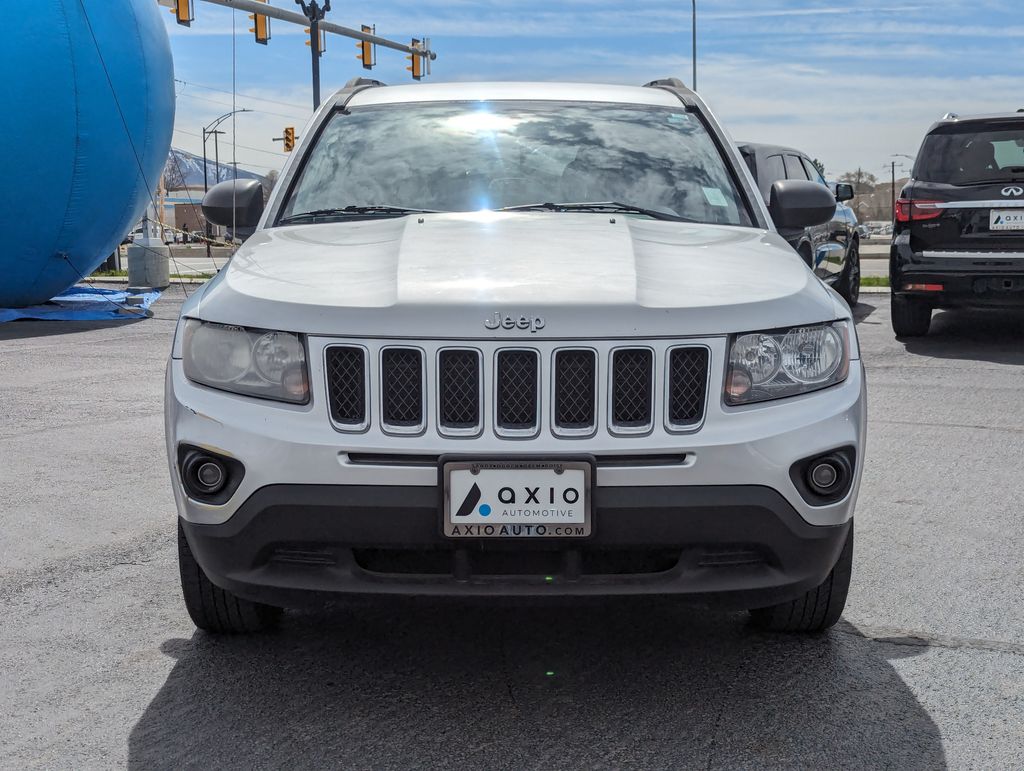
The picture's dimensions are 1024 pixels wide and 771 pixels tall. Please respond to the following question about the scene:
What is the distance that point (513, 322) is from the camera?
295 cm

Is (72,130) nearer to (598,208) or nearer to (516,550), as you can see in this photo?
(598,208)

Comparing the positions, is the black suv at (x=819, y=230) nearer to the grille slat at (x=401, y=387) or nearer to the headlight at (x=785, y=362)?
the headlight at (x=785, y=362)

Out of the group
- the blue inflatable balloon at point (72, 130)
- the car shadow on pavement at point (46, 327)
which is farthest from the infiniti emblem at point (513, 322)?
the blue inflatable balloon at point (72, 130)

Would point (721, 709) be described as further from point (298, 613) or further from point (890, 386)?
point (890, 386)

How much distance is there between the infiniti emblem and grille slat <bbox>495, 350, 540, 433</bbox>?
6cm

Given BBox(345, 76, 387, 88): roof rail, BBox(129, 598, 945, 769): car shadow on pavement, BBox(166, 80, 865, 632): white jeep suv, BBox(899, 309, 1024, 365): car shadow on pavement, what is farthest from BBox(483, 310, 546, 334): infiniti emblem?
BBox(899, 309, 1024, 365): car shadow on pavement

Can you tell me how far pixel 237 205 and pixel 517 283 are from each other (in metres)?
1.74

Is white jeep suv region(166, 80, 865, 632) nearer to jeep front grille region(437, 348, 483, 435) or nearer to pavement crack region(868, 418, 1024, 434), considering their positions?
jeep front grille region(437, 348, 483, 435)

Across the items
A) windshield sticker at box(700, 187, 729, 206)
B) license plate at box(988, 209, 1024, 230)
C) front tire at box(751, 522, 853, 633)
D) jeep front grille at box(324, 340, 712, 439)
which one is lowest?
front tire at box(751, 522, 853, 633)

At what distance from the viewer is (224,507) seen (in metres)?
2.99

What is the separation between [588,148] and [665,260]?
1194mm

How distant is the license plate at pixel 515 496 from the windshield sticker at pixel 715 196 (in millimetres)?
1728

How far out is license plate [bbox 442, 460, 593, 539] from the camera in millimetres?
2836

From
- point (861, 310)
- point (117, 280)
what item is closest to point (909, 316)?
point (861, 310)
